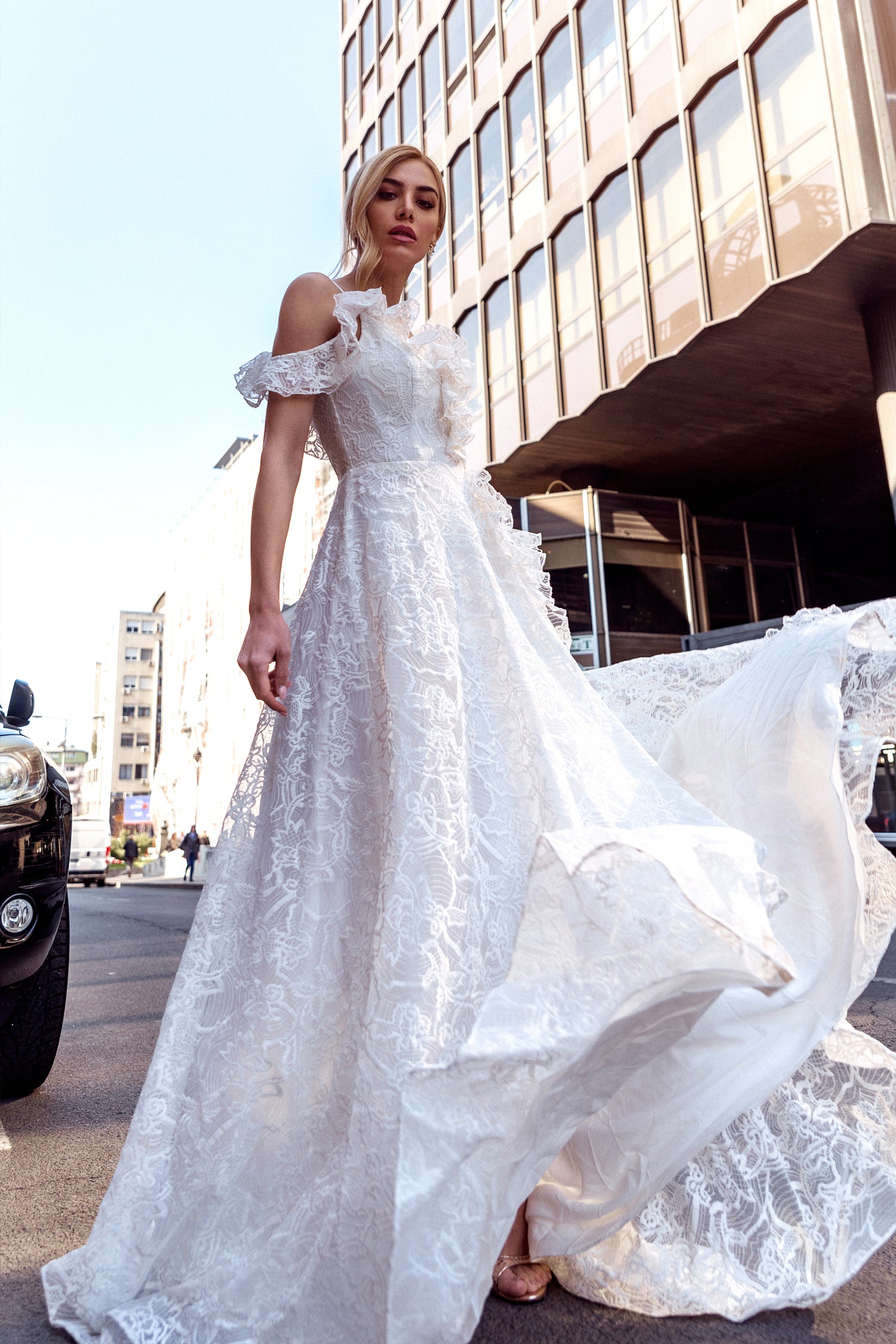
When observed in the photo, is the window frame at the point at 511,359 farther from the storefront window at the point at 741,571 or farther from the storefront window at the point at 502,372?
the storefront window at the point at 741,571

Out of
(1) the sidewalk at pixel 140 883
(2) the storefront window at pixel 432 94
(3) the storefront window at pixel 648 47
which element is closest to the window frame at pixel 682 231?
(3) the storefront window at pixel 648 47

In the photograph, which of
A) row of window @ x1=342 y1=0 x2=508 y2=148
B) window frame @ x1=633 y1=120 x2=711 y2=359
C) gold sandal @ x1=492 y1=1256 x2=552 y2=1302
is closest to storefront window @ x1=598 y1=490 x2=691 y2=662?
window frame @ x1=633 y1=120 x2=711 y2=359

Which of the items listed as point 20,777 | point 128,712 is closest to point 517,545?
point 20,777

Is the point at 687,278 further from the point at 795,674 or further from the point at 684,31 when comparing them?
the point at 795,674

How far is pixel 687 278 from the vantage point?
12461 mm

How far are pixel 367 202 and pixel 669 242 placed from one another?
12.3m

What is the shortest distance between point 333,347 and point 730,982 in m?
1.51

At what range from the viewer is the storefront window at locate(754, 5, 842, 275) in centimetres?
1052

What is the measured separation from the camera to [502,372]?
55.3ft

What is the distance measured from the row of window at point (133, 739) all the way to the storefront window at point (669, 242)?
260ft

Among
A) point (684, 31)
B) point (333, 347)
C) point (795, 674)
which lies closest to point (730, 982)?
point (795, 674)

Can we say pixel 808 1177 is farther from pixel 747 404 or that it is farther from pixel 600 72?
pixel 600 72

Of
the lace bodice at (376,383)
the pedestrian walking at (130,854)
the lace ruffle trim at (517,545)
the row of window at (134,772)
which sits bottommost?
the pedestrian walking at (130,854)

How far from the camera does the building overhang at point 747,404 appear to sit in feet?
36.3
